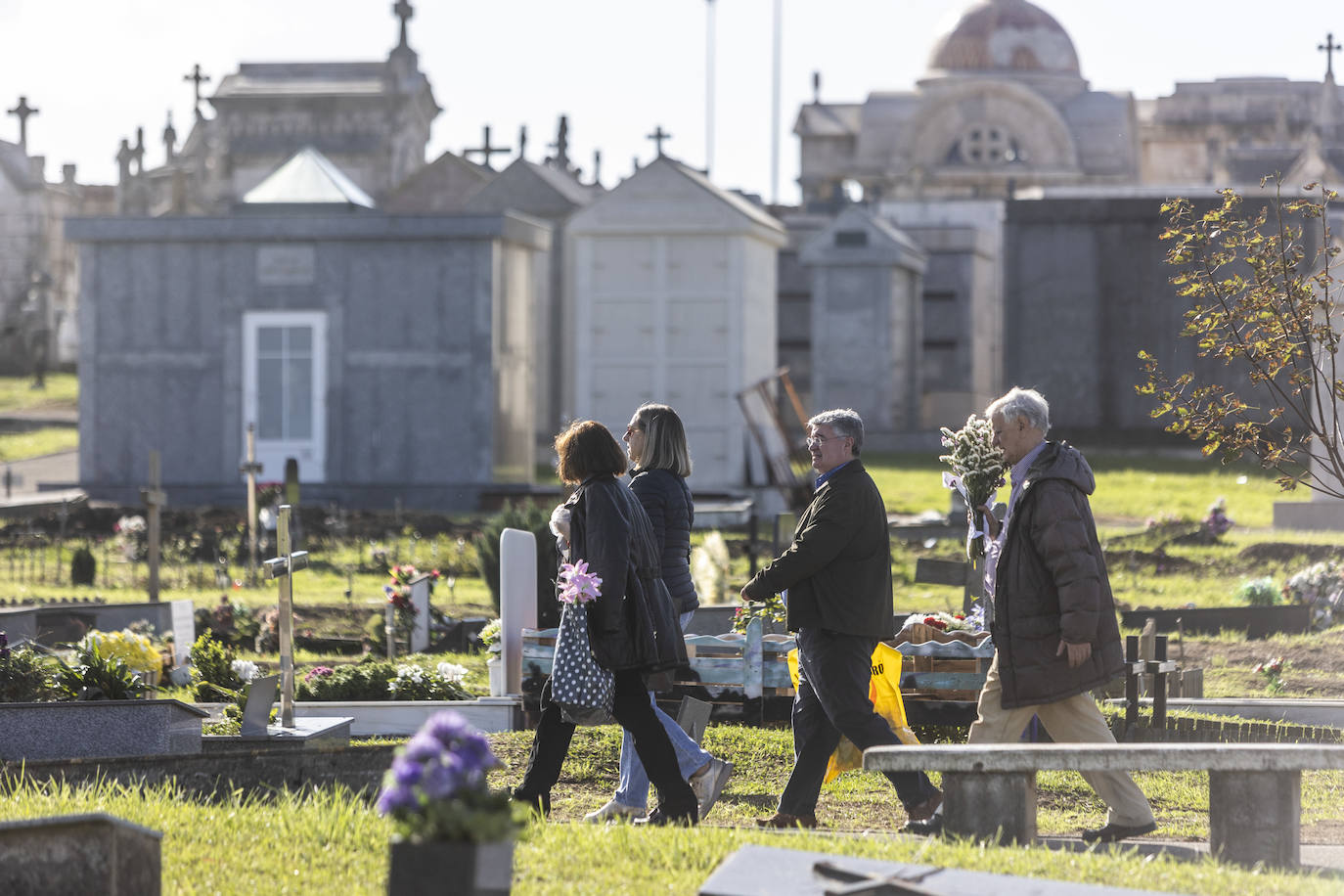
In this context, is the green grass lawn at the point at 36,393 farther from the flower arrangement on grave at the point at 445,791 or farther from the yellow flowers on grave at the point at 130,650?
the flower arrangement on grave at the point at 445,791

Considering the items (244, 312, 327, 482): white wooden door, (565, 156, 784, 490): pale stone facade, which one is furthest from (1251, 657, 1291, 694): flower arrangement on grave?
(244, 312, 327, 482): white wooden door

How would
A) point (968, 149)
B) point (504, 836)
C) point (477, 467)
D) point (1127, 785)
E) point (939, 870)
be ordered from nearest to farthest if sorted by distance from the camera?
point (504, 836)
point (939, 870)
point (1127, 785)
point (477, 467)
point (968, 149)

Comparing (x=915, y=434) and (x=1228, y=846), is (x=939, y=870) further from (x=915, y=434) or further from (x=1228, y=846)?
(x=915, y=434)

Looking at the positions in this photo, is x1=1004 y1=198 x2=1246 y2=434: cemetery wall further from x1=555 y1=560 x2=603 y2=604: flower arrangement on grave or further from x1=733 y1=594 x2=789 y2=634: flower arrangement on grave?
x1=555 y1=560 x2=603 y2=604: flower arrangement on grave

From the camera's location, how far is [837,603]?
7340 mm

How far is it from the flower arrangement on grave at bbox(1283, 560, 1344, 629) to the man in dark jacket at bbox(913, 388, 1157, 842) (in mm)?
7619

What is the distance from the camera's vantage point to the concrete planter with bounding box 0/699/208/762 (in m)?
8.12

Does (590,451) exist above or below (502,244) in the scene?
below

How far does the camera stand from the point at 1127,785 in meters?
6.95

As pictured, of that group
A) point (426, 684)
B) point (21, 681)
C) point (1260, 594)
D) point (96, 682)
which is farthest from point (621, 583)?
point (1260, 594)

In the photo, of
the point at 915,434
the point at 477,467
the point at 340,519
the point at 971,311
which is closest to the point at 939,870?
the point at 340,519

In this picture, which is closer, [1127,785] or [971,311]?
[1127,785]

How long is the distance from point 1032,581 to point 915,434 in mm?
26421

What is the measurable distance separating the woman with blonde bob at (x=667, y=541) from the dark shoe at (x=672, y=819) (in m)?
0.19
